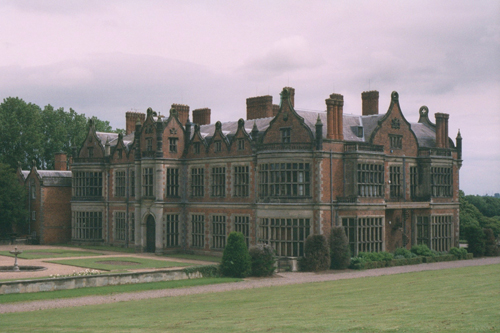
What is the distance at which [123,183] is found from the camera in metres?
58.6

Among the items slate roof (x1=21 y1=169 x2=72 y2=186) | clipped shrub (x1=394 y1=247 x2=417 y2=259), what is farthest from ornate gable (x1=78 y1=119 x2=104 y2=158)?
clipped shrub (x1=394 y1=247 x2=417 y2=259)

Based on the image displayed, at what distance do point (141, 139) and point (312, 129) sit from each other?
1719 centimetres

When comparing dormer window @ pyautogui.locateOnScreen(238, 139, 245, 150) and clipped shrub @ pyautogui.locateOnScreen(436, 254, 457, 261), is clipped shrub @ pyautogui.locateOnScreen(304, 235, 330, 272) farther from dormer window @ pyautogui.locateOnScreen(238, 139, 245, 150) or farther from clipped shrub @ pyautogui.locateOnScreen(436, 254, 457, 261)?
clipped shrub @ pyautogui.locateOnScreen(436, 254, 457, 261)

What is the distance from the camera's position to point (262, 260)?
37.8 meters

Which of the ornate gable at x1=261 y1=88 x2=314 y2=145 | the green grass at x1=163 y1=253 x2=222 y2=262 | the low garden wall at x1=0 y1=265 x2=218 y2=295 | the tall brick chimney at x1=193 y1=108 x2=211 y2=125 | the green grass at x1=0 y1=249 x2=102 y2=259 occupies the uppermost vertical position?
the tall brick chimney at x1=193 y1=108 x2=211 y2=125

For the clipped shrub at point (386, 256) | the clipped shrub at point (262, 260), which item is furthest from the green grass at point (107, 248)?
the clipped shrub at point (386, 256)

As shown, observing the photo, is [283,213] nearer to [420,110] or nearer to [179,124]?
[179,124]

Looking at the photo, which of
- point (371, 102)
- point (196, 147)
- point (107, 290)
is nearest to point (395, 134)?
point (371, 102)

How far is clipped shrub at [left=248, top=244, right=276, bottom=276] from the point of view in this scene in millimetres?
37750

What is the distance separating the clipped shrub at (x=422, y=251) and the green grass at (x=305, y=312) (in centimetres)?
1489

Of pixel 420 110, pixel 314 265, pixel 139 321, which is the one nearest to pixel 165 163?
pixel 314 265

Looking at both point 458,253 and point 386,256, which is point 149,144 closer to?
point 386,256

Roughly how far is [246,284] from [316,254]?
300 inches

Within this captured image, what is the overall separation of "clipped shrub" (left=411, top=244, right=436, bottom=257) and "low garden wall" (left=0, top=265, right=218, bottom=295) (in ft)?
56.6
